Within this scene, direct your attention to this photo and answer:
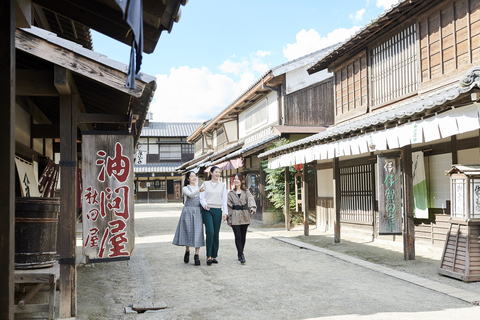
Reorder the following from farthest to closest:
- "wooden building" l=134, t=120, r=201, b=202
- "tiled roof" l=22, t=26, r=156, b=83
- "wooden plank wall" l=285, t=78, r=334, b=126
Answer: "wooden building" l=134, t=120, r=201, b=202, "wooden plank wall" l=285, t=78, r=334, b=126, "tiled roof" l=22, t=26, r=156, b=83

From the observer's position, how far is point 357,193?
12930 millimetres

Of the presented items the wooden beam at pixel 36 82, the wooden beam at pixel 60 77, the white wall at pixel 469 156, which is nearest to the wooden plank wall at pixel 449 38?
the white wall at pixel 469 156

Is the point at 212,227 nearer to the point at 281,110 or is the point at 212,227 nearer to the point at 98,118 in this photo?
the point at 98,118

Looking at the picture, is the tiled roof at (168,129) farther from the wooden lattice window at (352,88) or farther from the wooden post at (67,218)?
the wooden post at (67,218)

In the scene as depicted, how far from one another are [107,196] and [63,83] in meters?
1.52

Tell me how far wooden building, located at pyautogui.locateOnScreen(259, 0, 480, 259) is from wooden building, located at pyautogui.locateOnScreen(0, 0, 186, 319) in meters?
4.40

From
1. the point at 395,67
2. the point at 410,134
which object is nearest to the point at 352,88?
the point at 395,67

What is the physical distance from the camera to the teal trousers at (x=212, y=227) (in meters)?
8.62

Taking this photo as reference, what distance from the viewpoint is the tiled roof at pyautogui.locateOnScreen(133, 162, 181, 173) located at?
45.6 meters

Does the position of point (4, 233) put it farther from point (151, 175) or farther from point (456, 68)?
point (151, 175)

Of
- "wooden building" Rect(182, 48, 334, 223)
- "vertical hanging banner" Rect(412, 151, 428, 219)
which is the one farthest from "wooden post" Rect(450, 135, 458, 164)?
"wooden building" Rect(182, 48, 334, 223)

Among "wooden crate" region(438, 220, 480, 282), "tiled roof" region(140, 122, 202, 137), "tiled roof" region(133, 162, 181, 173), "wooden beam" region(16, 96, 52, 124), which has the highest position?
"tiled roof" region(140, 122, 202, 137)

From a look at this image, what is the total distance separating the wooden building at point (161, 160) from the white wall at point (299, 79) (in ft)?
94.4

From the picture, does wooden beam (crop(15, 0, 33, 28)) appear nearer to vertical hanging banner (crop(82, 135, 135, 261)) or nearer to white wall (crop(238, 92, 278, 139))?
vertical hanging banner (crop(82, 135, 135, 261))
